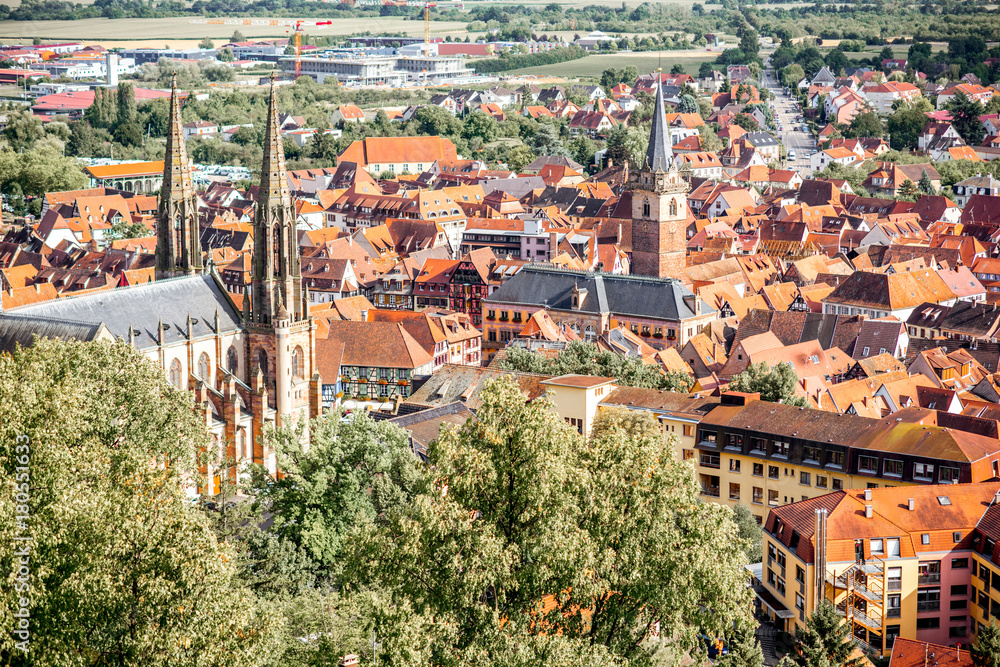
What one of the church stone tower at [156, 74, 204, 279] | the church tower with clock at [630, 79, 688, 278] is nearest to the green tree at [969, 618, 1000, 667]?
the church stone tower at [156, 74, 204, 279]

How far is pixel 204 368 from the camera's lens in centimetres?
6366

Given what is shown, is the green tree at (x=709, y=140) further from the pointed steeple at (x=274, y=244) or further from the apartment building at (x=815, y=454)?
the pointed steeple at (x=274, y=244)

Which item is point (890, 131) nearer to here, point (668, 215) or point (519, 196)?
point (519, 196)

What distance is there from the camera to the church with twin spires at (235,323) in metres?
61.2

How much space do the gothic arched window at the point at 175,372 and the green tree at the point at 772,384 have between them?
26.5m

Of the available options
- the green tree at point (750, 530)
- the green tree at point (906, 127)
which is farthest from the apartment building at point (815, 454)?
the green tree at point (906, 127)

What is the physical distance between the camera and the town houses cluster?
2026 inches

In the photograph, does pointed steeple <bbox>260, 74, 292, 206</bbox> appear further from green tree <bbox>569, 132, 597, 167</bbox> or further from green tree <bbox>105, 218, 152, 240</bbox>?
green tree <bbox>569, 132, 597, 167</bbox>

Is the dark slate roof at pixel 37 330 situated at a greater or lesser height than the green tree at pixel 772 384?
greater

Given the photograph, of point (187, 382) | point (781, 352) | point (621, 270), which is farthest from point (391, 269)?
point (187, 382)

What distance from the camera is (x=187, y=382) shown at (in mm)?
62719

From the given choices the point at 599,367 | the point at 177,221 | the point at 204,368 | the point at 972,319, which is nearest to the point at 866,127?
the point at 972,319

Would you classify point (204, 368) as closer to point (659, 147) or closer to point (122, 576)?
point (122, 576)

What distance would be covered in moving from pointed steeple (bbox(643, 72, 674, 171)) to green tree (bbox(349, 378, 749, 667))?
77.1 meters
